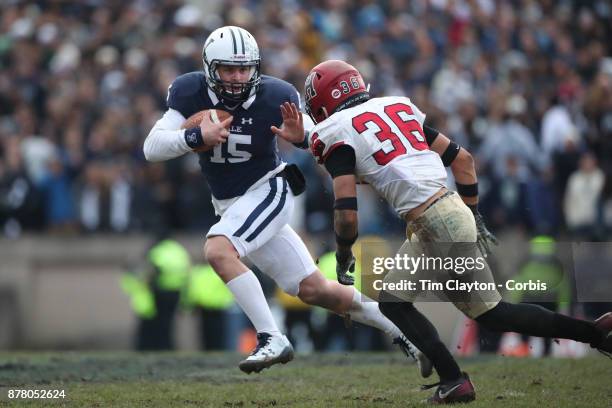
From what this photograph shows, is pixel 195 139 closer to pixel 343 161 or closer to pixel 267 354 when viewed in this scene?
pixel 343 161

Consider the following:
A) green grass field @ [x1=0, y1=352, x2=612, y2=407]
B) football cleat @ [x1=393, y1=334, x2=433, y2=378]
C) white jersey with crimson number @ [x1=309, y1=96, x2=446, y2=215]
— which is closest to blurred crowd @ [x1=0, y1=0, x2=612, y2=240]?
green grass field @ [x1=0, y1=352, x2=612, y2=407]

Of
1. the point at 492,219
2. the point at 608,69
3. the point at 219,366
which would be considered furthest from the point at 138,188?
the point at 608,69

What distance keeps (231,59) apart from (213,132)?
0.49m

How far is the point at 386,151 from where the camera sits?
20.9 feet

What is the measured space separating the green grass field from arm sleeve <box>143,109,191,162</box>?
1.39 meters

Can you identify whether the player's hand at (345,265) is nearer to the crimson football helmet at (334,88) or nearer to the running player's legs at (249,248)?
the running player's legs at (249,248)

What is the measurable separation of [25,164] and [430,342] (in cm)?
783

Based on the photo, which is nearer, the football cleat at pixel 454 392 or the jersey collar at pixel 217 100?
the football cleat at pixel 454 392

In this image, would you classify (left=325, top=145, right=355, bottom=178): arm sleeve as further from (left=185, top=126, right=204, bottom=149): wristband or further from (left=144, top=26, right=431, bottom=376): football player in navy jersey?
(left=185, top=126, right=204, bottom=149): wristband

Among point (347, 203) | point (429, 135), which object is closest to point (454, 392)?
point (347, 203)

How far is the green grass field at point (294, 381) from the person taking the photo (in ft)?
21.7

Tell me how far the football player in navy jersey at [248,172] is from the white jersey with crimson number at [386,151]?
0.66m

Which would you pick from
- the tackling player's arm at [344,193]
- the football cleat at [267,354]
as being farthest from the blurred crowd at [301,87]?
the tackling player's arm at [344,193]

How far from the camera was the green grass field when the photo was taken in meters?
6.61
